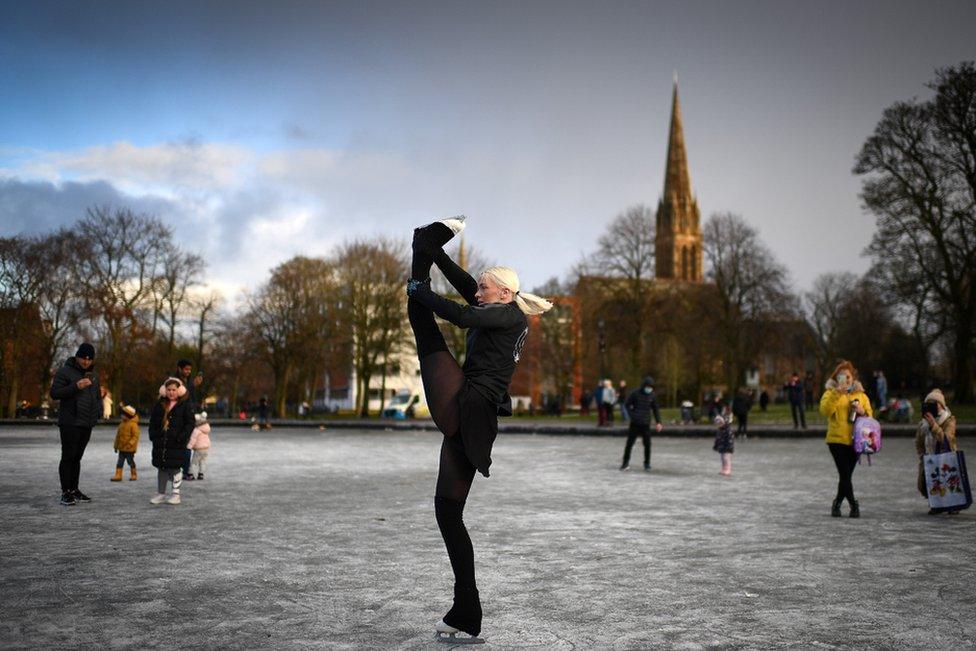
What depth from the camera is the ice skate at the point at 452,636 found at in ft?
16.3

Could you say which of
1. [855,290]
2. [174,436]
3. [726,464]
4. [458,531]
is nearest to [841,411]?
[726,464]

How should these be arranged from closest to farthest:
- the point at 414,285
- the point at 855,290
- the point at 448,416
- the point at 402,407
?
the point at 414,285, the point at 448,416, the point at 402,407, the point at 855,290

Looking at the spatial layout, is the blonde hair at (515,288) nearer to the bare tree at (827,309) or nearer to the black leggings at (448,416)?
the black leggings at (448,416)

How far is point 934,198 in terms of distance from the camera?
3788 cm

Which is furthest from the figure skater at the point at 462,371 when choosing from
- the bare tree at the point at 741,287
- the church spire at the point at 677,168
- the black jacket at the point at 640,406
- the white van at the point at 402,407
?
the church spire at the point at 677,168

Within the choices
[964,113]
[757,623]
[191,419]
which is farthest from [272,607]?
[964,113]

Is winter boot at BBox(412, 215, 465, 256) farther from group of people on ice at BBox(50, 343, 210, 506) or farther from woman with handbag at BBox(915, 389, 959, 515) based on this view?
woman with handbag at BBox(915, 389, 959, 515)

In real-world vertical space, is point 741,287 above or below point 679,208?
below

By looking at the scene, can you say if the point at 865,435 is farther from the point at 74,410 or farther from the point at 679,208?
the point at 679,208

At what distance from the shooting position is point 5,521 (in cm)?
959

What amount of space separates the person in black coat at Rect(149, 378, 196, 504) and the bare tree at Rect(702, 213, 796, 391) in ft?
142

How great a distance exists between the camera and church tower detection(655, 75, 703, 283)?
120m

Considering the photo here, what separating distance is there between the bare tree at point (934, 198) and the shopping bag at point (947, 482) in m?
30.0

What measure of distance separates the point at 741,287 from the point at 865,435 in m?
43.8
